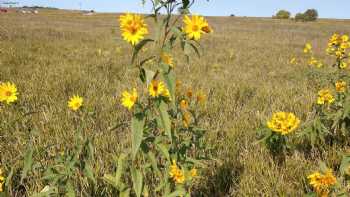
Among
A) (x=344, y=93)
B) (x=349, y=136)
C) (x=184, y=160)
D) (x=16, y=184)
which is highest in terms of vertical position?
(x=344, y=93)

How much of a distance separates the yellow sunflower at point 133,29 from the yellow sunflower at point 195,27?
0.56 ft

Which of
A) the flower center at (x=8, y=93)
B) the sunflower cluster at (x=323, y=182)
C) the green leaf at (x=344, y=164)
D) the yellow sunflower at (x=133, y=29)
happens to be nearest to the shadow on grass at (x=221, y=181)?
the sunflower cluster at (x=323, y=182)

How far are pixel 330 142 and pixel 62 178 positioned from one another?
2.20 metres

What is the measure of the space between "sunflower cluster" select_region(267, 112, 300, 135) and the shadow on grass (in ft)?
1.22

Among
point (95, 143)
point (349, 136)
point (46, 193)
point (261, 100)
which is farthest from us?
point (261, 100)

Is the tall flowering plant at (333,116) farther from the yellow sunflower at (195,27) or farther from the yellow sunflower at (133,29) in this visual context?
the yellow sunflower at (133,29)

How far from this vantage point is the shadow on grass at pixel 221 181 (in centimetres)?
211

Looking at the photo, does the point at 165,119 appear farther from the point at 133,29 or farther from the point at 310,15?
the point at 310,15

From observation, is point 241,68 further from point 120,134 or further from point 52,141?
point 52,141

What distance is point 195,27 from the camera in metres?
1.33

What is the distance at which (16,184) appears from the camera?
217cm

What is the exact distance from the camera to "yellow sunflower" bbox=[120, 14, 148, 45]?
1271mm

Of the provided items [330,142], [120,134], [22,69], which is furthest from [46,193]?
[22,69]

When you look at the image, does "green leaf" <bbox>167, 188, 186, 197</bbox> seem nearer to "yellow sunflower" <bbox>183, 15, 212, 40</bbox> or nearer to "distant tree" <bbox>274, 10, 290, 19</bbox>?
"yellow sunflower" <bbox>183, 15, 212, 40</bbox>
